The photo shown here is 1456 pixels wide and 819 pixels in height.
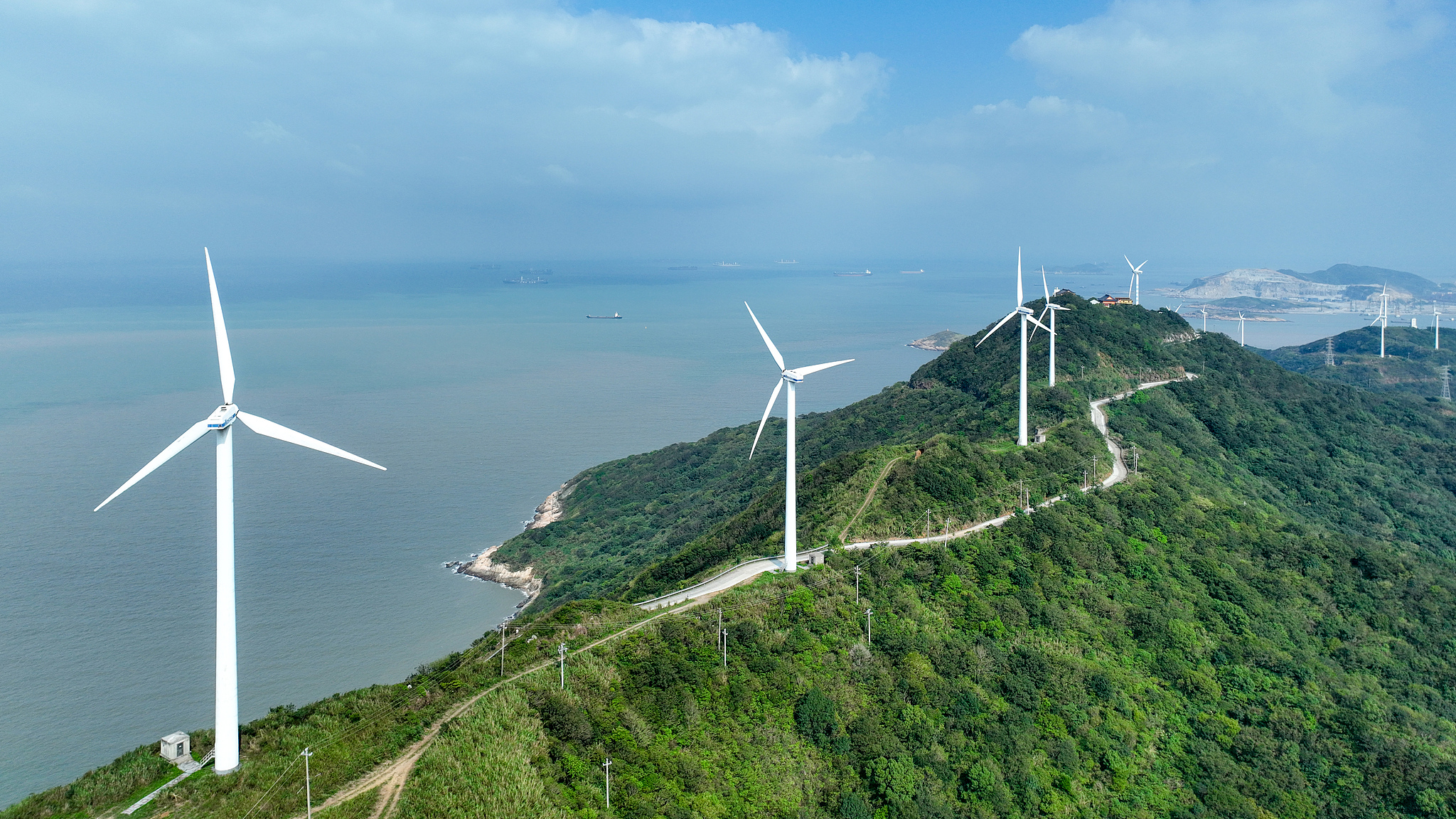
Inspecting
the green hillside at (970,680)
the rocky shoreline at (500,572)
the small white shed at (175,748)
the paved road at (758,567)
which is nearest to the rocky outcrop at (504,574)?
the rocky shoreline at (500,572)

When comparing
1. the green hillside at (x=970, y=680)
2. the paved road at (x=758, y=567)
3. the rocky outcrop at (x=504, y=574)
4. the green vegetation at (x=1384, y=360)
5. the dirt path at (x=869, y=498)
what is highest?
the green vegetation at (x=1384, y=360)

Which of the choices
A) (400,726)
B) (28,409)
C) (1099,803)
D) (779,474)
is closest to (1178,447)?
(779,474)

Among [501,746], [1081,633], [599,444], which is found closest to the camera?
[501,746]

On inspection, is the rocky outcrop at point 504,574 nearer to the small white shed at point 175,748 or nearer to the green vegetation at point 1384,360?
the small white shed at point 175,748

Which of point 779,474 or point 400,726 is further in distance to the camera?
point 779,474

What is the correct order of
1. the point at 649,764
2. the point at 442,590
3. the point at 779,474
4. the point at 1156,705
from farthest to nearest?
the point at 779,474 → the point at 442,590 → the point at 1156,705 → the point at 649,764

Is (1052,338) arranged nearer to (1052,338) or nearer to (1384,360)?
(1052,338)

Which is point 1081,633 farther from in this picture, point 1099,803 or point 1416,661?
point 1416,661

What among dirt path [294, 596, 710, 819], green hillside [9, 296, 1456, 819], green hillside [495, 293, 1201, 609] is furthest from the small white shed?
green hillside [495, 293, 1201, 609]
